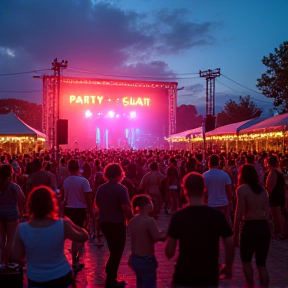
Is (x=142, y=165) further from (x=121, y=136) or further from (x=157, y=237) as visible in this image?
(x=121, y=136)

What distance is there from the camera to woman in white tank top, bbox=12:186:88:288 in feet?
9.69

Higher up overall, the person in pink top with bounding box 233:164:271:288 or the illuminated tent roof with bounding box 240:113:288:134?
the illuminated tent roof with bounding box 240:113:288:134

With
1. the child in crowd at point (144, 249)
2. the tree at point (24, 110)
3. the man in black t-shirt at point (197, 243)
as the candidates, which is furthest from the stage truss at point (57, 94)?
the tree at point (24, 110)

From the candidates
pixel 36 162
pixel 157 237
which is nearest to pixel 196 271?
pixel 157 237

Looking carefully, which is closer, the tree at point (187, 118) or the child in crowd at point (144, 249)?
the child in crowd at point (144, 249)

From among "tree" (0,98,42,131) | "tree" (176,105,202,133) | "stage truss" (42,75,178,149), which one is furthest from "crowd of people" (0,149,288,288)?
"tree" (176,105,202,133)

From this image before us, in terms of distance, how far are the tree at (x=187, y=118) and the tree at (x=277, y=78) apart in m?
50.1

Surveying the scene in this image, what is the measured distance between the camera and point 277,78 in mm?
29047

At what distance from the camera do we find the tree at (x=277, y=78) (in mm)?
28109

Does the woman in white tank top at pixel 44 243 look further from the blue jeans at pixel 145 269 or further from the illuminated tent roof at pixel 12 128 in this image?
the illuminated tent roof at pixel 12 128

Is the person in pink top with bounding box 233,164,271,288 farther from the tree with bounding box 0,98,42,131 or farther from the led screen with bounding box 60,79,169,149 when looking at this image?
the tree with bounding box 0,98,42,131

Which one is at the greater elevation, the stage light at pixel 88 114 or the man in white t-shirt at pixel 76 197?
the stage light at pixel 88 114

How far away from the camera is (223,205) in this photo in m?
6.47

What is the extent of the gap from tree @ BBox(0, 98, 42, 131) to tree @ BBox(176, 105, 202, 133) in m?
26.3
